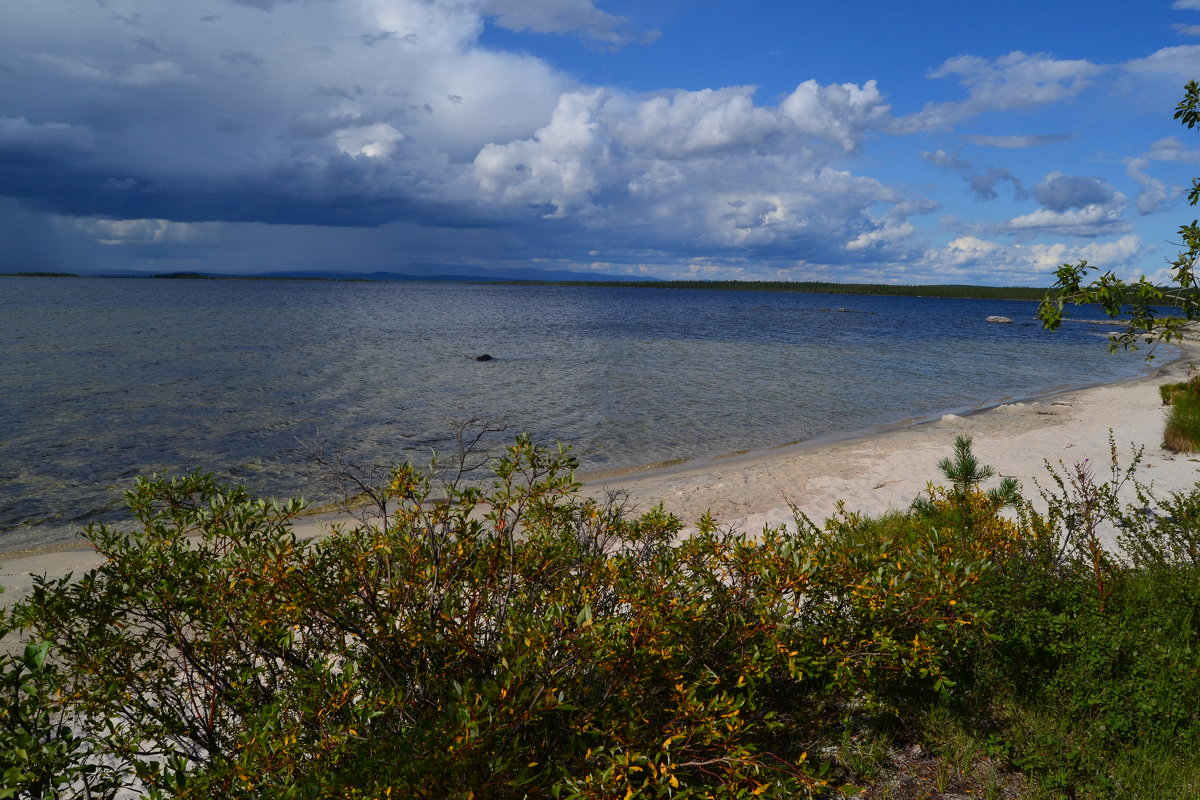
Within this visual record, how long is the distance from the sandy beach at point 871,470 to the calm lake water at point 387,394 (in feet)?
5.75

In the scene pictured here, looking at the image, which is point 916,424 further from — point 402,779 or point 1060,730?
point 402,779

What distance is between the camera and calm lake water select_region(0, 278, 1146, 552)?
16.4 metres

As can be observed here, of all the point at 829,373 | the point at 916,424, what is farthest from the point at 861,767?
the point at 829,373

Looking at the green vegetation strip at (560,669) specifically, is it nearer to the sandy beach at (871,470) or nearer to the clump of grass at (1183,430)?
the sandy beach at (871,470)

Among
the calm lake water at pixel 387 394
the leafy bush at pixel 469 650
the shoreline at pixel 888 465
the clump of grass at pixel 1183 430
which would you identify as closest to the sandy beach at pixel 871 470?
the shoreline at pixel 888 465

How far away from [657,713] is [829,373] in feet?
113

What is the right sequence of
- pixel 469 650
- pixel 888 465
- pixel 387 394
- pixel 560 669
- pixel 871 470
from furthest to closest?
pixel 387 394 → pixel 888 465 → pixel 871 470 → pixel 469 650 → pixel 560 669

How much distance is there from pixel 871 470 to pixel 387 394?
61.4 ft

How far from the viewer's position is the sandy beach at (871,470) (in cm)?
1198

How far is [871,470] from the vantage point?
1539 centimetres

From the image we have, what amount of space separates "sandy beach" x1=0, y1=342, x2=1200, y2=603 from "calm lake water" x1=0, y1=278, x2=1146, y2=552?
175 centimetres

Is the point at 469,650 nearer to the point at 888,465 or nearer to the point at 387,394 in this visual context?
the point at 888,465

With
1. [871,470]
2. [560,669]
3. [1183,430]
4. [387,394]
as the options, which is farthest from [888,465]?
[387,394]

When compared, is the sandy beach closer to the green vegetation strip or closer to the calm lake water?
the calm lake water
